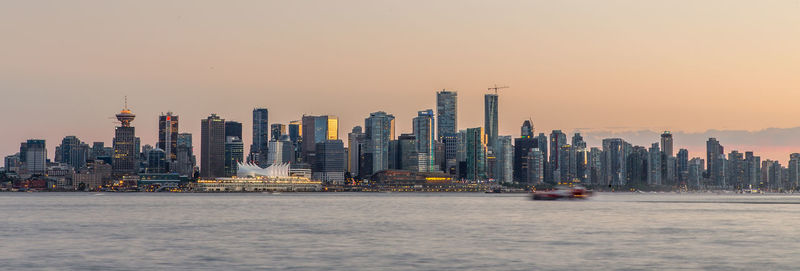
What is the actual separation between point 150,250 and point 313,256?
11809mm

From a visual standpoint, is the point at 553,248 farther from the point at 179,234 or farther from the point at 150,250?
the point at 179,234

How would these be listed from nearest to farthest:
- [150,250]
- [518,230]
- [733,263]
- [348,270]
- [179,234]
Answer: [348,270] → [733,263] → [150,250] → [179,234] → [518,230]

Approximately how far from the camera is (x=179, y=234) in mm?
75312

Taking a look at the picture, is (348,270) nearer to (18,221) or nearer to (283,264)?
(283,264)

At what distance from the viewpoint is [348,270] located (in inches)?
1869

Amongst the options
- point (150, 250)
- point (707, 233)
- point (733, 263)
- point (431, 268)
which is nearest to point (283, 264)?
point (431, 268)

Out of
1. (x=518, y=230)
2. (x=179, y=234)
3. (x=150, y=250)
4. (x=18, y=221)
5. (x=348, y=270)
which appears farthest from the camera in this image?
(x=18, y=221)

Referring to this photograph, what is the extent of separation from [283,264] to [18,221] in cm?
6036

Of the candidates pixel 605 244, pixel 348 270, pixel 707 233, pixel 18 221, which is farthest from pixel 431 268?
pixel 18 221

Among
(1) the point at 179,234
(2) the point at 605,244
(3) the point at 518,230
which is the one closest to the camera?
(2) the point at 605,244

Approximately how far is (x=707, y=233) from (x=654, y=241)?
12692mm

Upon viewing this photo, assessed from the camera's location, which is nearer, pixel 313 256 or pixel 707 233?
pixel 313 256

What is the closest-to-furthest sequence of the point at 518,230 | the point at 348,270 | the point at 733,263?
the point at 348,270
the point at 733,263
the point at 518,230

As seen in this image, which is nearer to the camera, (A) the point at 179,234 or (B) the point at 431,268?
(B) the point at 431,268
